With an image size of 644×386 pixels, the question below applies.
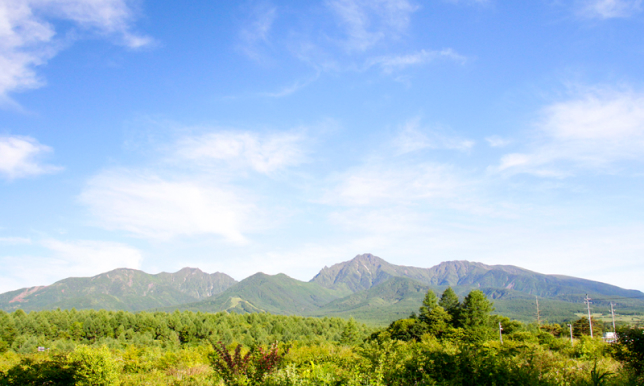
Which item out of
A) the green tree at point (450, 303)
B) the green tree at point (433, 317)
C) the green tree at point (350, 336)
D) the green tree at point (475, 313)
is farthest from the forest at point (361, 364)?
the green tree at point (350, 336)

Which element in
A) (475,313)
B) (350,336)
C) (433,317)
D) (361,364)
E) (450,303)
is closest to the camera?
(361,364)

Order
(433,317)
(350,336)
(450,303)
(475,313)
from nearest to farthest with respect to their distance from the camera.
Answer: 1. (475,313)
2. (433,317)
3. (450,303)
4. (350,336)

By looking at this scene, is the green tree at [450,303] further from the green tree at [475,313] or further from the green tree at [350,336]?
the green tree at [350,336]

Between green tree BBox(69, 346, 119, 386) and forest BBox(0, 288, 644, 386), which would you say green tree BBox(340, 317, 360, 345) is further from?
green tree BBox(69, 346, 119, 386)

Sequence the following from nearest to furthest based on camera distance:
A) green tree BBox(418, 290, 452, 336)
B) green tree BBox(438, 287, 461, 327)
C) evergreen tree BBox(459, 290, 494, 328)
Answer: green tree BBox(418, 290, 452, 336) < evergreen tree BBox(459, 290, 494, 328) < green tree BBox(438, 287, 461, 327)

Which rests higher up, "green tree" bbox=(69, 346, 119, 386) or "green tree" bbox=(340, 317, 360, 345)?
"green tree" bbox=(69, 346, 119, 386)

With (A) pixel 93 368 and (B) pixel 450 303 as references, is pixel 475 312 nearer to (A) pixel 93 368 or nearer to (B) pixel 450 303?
(B) pixel 450 303

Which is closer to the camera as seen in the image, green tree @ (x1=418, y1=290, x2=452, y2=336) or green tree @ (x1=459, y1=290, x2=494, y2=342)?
green tree @ (x1=418, y1=290, x2=452, y2=336)

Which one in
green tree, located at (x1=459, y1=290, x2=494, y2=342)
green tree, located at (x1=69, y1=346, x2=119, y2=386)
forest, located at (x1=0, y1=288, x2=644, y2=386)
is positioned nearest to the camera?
forest, located at (x1=0, y1=288, x2=644, y2=386)

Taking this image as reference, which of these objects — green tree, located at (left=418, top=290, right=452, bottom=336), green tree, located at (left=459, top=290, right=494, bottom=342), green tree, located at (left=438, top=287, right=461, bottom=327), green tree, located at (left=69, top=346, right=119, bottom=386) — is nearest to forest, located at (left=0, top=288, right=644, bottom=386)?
green tree, located at (left=69, top=346, right=119, bottom=386)

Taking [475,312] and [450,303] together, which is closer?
[475,312]

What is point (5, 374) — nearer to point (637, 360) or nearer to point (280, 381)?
point (280, 381)

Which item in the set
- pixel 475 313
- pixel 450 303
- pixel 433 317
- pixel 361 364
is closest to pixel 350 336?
pixel 433 317

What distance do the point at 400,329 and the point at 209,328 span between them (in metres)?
35.7
